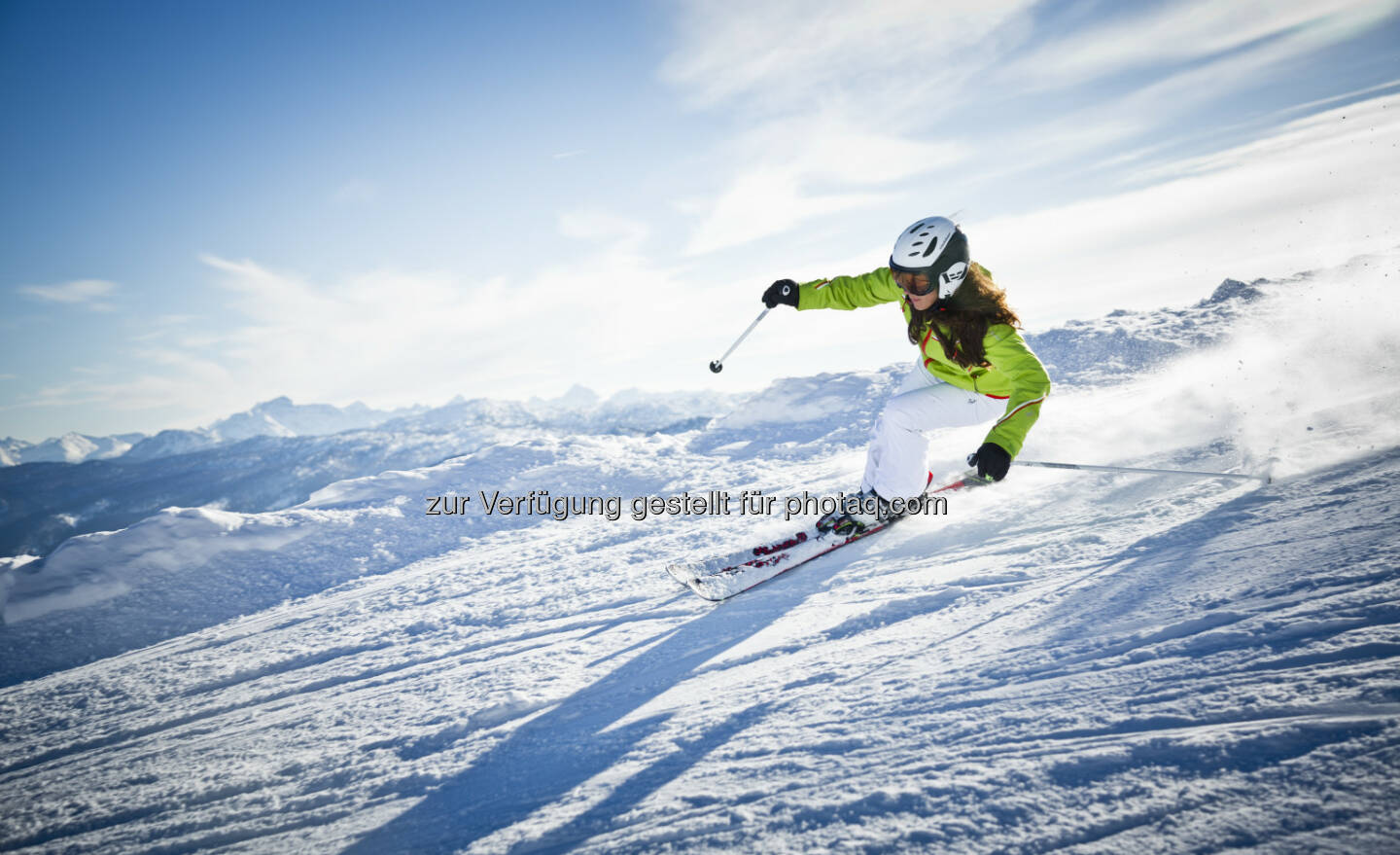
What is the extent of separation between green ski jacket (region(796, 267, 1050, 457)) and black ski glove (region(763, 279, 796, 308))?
82 mm

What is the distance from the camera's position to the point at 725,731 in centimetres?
246

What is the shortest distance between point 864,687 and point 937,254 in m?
2.74

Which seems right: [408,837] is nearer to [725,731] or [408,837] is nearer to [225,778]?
[725,731]

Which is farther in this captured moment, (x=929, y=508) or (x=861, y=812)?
(x=929, y=508)

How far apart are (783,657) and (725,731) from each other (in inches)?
27.2

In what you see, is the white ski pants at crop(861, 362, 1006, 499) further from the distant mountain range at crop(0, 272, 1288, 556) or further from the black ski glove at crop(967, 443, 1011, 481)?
the distant mountain range at crop(0, 272, 1288, 556)

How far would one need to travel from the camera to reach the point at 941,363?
4.02 meters

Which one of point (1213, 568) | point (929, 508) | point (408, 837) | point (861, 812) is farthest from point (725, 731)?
point (929, 508)

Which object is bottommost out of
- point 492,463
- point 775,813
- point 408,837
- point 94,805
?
point 94,805

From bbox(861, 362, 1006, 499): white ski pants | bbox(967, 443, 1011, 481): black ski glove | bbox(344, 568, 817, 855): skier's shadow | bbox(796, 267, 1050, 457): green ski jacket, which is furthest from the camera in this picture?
bbox(861, 362, 1006, 499): white ski pants

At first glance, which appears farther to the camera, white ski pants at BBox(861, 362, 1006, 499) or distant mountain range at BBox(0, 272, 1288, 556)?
distant mountain range at BBox(0, 272, 1288, 556)

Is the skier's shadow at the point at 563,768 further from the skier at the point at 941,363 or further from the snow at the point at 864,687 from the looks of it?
the skier at the point at 941,363

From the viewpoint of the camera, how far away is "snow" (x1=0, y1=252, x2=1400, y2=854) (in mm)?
1699

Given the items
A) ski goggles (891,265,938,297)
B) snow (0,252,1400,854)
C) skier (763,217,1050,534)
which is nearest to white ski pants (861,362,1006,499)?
skier (763,217,1050,534)
